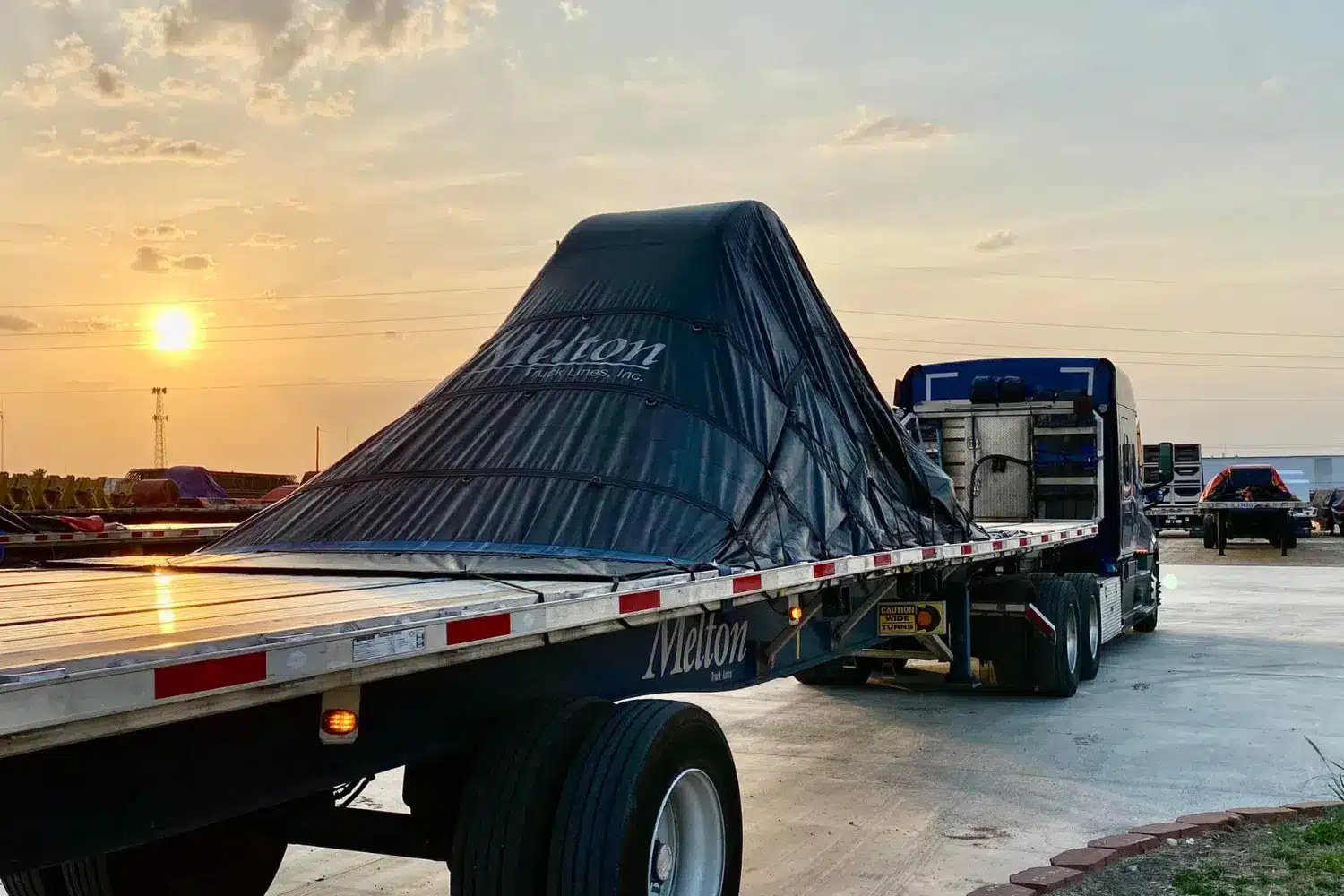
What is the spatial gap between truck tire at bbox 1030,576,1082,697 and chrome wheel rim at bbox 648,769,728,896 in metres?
7.17

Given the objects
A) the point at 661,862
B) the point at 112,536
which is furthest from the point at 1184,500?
the point at 661,862

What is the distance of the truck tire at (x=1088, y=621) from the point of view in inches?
489

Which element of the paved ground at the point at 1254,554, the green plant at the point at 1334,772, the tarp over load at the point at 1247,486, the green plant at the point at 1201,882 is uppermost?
the tarp over load at the point at 1247,486

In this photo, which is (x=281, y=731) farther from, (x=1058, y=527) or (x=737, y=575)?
(x=1058, y=527)

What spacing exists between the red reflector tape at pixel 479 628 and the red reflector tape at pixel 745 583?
1.55 metres

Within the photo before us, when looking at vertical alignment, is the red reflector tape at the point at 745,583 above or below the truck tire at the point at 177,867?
above

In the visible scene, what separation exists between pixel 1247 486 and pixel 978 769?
3117cm

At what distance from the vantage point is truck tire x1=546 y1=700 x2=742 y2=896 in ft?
13.5

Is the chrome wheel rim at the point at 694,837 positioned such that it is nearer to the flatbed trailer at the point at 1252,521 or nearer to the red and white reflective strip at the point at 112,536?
the red and white reflective strip at the point at 112,536

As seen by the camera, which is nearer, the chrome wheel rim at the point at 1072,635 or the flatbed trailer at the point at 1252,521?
the chrome wheel rim at the point at 1072,635

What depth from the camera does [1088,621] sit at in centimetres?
1252

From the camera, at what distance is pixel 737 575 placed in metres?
5.33

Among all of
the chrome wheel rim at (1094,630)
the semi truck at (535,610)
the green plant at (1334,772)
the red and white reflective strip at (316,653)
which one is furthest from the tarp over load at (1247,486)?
the red and white reflective strip at (316,653)

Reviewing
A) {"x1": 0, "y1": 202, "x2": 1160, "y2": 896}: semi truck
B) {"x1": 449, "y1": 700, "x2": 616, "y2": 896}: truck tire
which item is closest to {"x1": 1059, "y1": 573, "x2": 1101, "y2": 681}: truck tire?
{"x1": 0, "y1": 202, "x2": 1160, "y2": 896}: semi truck
